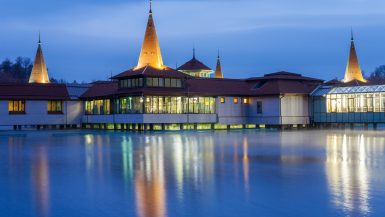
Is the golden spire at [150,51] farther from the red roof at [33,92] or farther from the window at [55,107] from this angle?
the window at [55,107]

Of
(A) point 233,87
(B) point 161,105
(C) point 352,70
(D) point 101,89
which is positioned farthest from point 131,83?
(C) point 352,70

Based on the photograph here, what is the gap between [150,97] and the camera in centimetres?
5172

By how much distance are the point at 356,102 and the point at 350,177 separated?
134 feet

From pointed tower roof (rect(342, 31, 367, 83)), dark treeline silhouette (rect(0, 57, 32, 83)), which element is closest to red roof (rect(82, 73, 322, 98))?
pointed tower roof (rect(342, 31, 367, 83))

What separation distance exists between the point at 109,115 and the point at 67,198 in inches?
1737

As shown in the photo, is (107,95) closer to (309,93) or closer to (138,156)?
(309,93)

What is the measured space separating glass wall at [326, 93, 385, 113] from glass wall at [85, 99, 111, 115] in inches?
917

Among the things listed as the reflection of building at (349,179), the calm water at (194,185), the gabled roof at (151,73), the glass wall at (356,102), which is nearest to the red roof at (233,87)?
the gabled roof at (151,73)

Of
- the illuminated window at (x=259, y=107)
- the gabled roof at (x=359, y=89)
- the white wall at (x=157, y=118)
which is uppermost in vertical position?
the gabled roof at (x=359, y=89)

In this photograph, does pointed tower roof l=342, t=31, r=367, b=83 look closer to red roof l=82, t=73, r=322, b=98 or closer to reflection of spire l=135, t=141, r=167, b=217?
red roof l=82, t=73, r=322, b=98

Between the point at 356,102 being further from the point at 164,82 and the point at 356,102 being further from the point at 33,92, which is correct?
the point at 33,92

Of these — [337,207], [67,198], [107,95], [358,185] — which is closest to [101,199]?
[67,198]

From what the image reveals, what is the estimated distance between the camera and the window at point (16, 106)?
5466 centimetres

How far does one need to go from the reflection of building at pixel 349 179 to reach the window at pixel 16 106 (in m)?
38.9
